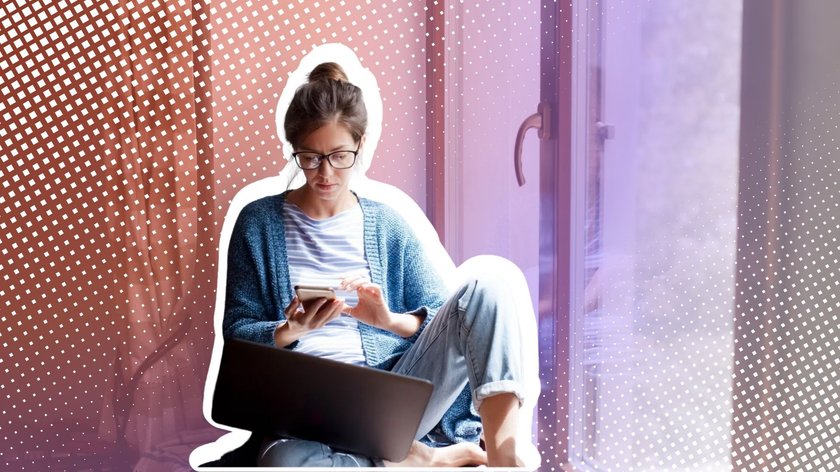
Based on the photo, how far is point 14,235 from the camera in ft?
5.54

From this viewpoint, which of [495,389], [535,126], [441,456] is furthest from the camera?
[535,126]

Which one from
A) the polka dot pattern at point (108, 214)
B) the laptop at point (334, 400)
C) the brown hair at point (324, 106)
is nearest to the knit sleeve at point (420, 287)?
the laptop at point (334, 400)

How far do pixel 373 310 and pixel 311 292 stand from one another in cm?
12

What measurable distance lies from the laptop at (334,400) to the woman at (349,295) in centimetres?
3

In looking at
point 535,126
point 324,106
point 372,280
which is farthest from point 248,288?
point 535,126

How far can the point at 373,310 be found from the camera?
4.99 feet

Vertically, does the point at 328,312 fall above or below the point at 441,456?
above

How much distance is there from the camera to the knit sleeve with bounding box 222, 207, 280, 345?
5.02 ft

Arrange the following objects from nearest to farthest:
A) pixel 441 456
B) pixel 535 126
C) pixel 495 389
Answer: pixel 495 389
pixel 441 456
pixel 535 126

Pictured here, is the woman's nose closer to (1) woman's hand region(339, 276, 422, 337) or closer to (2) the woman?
(2) the woman

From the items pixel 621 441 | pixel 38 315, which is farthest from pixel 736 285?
pixel 38 315

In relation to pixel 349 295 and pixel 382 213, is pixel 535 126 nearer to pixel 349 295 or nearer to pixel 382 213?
pixel 382 213

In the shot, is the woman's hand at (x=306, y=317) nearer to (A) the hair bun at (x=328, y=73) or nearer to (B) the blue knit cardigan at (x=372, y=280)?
(B) the blue knit cardigan at (x=372, y=280)

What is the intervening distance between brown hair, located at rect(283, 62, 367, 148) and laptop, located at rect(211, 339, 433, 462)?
0.42 metres
